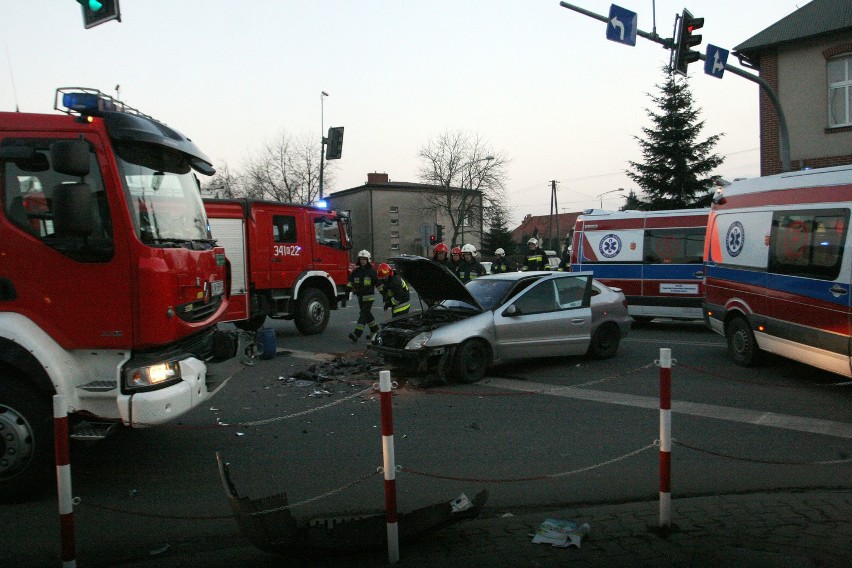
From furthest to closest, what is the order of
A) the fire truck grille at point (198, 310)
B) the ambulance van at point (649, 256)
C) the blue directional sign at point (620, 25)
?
the ambulance van at point (649, 256) < the blue directional sign at point (620, 25) < the fire truck grille at point (198, 310)

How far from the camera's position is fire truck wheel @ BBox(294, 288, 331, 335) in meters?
14.6

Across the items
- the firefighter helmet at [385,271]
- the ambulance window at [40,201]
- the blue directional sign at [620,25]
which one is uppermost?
the blue directional sign at [620,25]

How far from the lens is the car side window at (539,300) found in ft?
32.1

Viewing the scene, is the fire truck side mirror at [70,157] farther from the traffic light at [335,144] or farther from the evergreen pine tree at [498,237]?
the evergreen pine tree at [498,237]

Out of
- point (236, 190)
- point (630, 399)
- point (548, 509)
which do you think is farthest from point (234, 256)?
point (236, 190)

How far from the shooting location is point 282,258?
1432cm

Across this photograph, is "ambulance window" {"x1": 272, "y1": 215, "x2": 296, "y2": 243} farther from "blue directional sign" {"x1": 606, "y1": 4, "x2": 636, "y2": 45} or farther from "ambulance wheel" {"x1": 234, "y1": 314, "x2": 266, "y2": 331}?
"blue directional sign" {"x1": 606, "y1": 4, "x2": 636, "y2": 45}

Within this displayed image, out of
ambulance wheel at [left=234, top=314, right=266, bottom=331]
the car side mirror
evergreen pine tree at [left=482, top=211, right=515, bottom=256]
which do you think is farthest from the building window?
evergreen pine tree at [left=482, top=211, right=515, bottom=256]

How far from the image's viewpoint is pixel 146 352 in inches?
193

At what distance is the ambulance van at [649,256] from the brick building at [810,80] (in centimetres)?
806

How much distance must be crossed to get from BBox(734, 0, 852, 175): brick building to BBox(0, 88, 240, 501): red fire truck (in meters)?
20.1

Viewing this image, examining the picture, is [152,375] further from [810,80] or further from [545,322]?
[810,80]

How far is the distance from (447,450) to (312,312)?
366 inches

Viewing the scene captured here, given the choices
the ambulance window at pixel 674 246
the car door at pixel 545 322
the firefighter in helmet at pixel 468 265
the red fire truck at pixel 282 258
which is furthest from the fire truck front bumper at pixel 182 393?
the ambulance window at pixel 674 246
